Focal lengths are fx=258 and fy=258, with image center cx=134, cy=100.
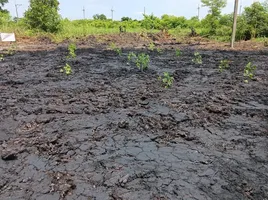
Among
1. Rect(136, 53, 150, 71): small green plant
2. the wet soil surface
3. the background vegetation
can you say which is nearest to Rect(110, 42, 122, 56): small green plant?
Rect(136, 53, 150, 71): small green plant

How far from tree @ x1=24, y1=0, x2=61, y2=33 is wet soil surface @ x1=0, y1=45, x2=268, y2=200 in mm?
12058

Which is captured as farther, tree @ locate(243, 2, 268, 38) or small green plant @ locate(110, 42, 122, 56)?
tree @ locate(243, 2, 268, 38)

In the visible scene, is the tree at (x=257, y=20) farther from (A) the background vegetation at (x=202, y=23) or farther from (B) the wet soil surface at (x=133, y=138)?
(B) the wet soil surface at (x=133, y=138)

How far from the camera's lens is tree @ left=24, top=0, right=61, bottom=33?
1670 cm

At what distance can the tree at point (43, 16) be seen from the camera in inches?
657

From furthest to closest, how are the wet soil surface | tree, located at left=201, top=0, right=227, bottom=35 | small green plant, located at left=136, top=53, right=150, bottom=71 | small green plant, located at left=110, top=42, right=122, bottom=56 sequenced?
tree, located at left=201, top=0, right=227, bottom=35 → small green plant, located at left=110, top=42, right=122, bottom=56 → small green plant, located at left=136, top=53, right=150, bottom=71 → the wet soil surface

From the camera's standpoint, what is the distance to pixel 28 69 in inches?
281

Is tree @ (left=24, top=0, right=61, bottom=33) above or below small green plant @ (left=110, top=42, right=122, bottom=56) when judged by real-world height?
above

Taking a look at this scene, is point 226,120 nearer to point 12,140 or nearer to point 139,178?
point 139,178

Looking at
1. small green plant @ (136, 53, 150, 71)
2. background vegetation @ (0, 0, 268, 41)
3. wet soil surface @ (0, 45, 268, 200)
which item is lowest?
wet soil surface @ (0, 45, 268, 200)

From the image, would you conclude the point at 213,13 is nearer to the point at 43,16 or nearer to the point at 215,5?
the point at 215,5

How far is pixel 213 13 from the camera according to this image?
1630cm

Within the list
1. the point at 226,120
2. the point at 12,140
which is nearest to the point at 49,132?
the point at 12,140

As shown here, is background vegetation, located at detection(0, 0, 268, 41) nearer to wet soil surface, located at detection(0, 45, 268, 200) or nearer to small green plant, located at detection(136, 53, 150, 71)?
small green plant, located at detection(136, 53, 150, 71)
